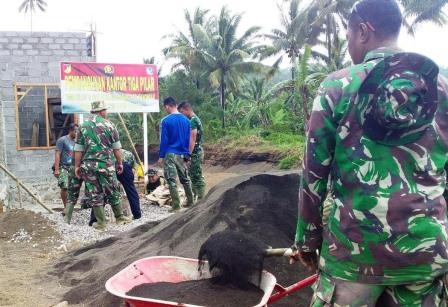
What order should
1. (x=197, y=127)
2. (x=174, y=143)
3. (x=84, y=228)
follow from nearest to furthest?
1. (x=84, y=228)
2. (x=174, y=143)
3. (x=197, y=127)

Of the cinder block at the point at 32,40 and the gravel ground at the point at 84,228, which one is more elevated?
the cinder block at the point at 32,40

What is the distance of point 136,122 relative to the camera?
27.9 metres

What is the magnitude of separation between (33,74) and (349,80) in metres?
12.2

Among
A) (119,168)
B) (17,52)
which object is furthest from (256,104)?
(119,168)

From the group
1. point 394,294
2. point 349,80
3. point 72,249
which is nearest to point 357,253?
point 394,294

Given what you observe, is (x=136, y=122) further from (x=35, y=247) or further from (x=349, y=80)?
(x=349, y=80)

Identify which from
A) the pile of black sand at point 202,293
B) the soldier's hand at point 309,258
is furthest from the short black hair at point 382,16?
the pile of black sand at point 202,293

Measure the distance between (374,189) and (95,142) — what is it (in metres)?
6.06

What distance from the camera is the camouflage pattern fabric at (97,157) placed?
24.4 ft

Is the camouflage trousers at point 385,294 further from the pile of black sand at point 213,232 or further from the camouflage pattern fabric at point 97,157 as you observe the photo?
the camouflage pattern fabric at point 97,157

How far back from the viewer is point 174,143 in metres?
8.68

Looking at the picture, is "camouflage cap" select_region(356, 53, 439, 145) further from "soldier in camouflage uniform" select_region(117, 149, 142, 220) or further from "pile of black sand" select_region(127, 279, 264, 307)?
"soldier in camouflage uniform" select_region(117, 149, 142, 220)

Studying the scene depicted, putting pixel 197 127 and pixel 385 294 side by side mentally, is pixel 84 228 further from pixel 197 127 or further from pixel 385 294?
pixel 385 294

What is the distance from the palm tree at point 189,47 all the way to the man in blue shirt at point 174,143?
23146mm
